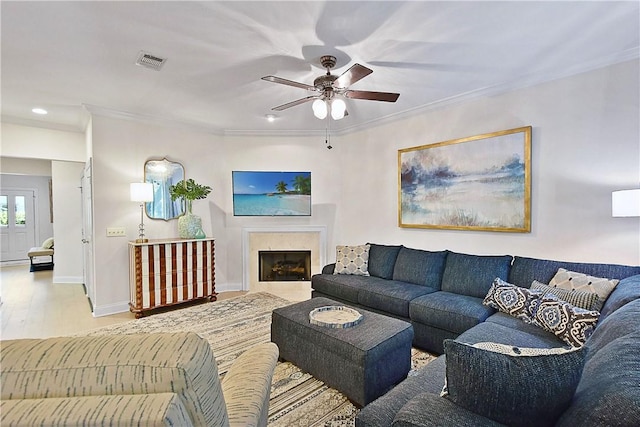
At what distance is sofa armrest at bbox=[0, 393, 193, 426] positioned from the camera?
0.55m

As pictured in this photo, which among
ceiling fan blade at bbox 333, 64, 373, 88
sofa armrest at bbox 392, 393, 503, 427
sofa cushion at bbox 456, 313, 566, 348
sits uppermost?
ceiling fan blade at bbox 333, 64, 373, 88

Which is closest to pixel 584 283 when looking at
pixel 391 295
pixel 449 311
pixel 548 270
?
pixel 548 270

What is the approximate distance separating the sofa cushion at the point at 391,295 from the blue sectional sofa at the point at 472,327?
0.01 meters

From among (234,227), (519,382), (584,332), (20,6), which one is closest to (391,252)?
(584,332)

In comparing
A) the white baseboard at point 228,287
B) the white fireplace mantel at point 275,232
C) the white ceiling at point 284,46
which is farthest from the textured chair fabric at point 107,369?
the white baseboard at point 228,287

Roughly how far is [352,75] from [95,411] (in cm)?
236

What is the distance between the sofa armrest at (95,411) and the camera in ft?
1.81

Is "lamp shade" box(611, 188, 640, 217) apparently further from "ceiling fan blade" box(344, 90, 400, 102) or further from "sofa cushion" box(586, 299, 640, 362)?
"ceiling fan blade" box(344, 90, 400, 102)

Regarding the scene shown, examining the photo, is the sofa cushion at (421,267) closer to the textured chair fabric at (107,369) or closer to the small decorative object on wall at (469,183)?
the small decorative object on wall at (469,183)

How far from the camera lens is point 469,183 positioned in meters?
3.55

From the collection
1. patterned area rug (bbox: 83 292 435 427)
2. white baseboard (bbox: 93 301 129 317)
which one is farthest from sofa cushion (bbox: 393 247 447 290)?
white baseboard (bbox: 93 301 129 317)

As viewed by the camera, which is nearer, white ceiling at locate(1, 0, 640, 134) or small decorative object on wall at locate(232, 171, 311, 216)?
white ceiling at locate(1, 0, 640, 134)

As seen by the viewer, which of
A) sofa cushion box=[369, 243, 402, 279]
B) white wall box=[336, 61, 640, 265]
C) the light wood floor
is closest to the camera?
white wall box=[336, 61, 640, 265]

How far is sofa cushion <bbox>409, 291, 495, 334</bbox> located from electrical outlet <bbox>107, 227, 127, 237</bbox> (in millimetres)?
3725
